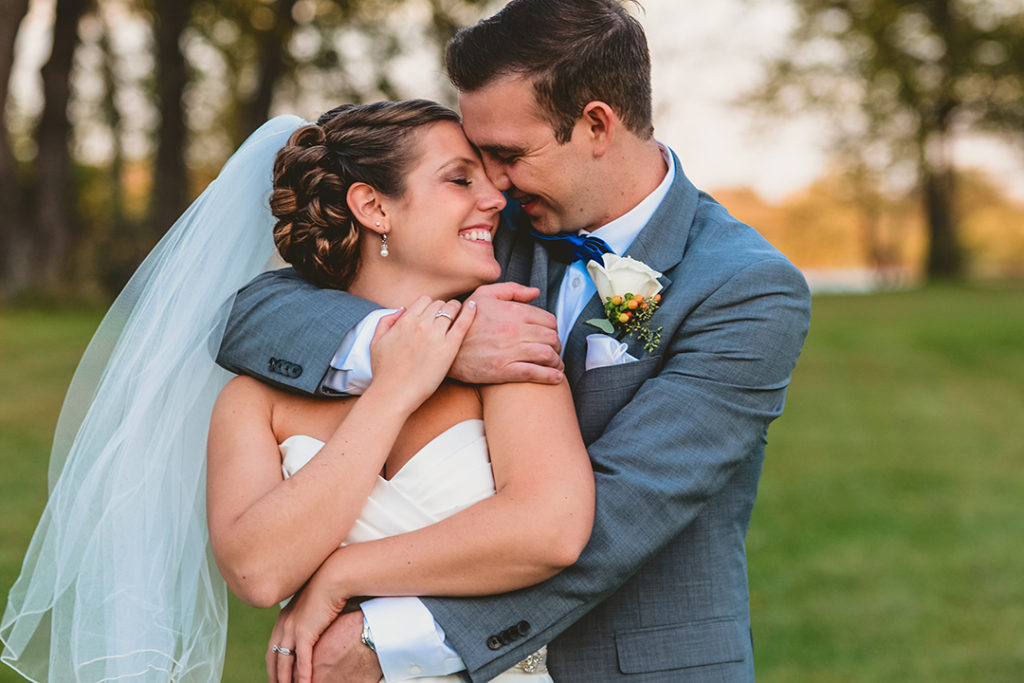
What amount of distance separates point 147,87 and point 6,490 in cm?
2110

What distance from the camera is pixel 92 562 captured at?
2695mm

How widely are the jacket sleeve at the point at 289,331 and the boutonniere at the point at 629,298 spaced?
58 cm

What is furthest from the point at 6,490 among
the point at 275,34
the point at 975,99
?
the point at 975,99

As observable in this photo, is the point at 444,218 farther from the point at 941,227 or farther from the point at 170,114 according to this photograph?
the point at 941,227

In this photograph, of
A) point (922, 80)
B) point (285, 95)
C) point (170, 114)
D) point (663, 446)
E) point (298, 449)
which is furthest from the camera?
point (922, 80)

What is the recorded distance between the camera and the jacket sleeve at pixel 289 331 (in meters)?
2.46

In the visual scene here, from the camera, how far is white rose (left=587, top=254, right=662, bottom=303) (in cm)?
248

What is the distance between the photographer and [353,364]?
8.11 ft

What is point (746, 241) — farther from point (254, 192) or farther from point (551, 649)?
point (254, 192)

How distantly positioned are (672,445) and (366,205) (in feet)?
3.38

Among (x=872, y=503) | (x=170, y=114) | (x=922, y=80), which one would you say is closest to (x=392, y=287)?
(x=872, y=503)

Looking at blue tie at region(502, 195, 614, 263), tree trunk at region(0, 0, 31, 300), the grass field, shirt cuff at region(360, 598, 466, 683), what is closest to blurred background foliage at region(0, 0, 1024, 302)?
tree trunk at region(0, 0, 31, 300)

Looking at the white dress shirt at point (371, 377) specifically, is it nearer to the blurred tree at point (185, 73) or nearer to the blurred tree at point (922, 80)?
the blurred tree at point (185, 73)

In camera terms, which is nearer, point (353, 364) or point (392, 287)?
point (353, 364)
